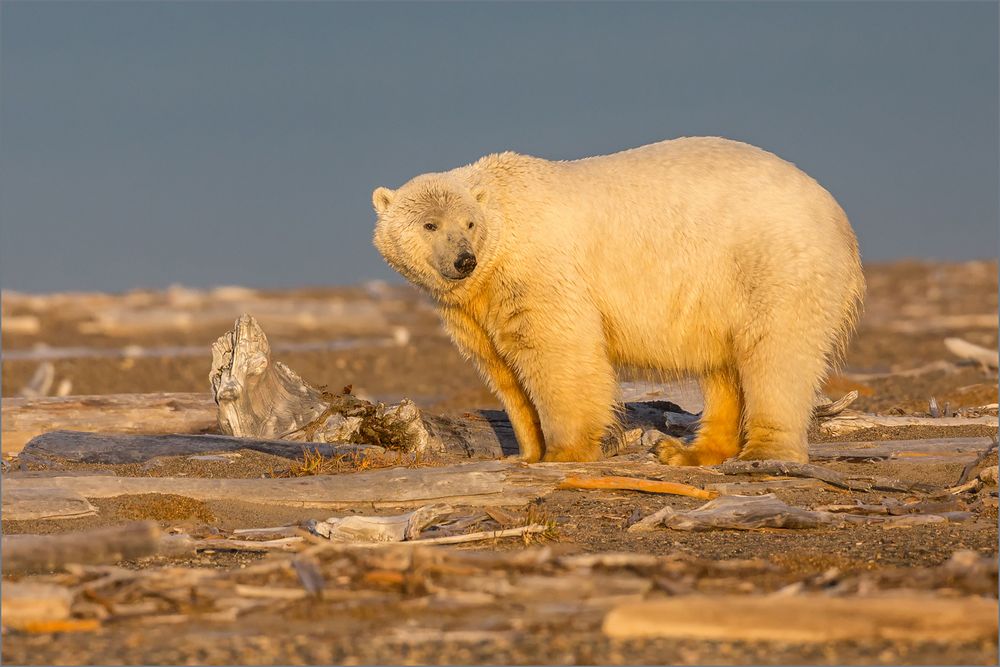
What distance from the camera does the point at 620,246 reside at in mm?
9266

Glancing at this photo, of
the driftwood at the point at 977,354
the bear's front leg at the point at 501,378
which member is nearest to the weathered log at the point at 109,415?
the bear's front leg at the point at 501,378

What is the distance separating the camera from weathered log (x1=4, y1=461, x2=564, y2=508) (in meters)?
8.19

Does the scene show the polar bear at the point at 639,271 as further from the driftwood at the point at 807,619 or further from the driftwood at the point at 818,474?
the driftwood at the point at 807,619

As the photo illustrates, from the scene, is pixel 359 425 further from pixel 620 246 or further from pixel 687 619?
pixel 687 619

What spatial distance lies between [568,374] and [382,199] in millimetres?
1960

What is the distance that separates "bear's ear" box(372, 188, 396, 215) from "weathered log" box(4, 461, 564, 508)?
2.17 metres

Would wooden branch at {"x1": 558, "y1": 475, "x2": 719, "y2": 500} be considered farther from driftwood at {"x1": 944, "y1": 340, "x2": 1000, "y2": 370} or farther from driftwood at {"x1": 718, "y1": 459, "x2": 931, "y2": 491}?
driftwood at {"x1": 944, "y1": 340, "x2": 1000, "y2": 370}

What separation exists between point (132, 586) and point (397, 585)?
44.4 inches

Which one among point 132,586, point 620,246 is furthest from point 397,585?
point 620,246

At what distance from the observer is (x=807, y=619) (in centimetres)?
471

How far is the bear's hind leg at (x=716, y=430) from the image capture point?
32.0ft

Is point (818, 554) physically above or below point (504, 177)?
below

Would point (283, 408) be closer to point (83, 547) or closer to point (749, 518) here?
point (749, 518)

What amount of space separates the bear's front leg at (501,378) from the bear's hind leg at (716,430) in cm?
100
